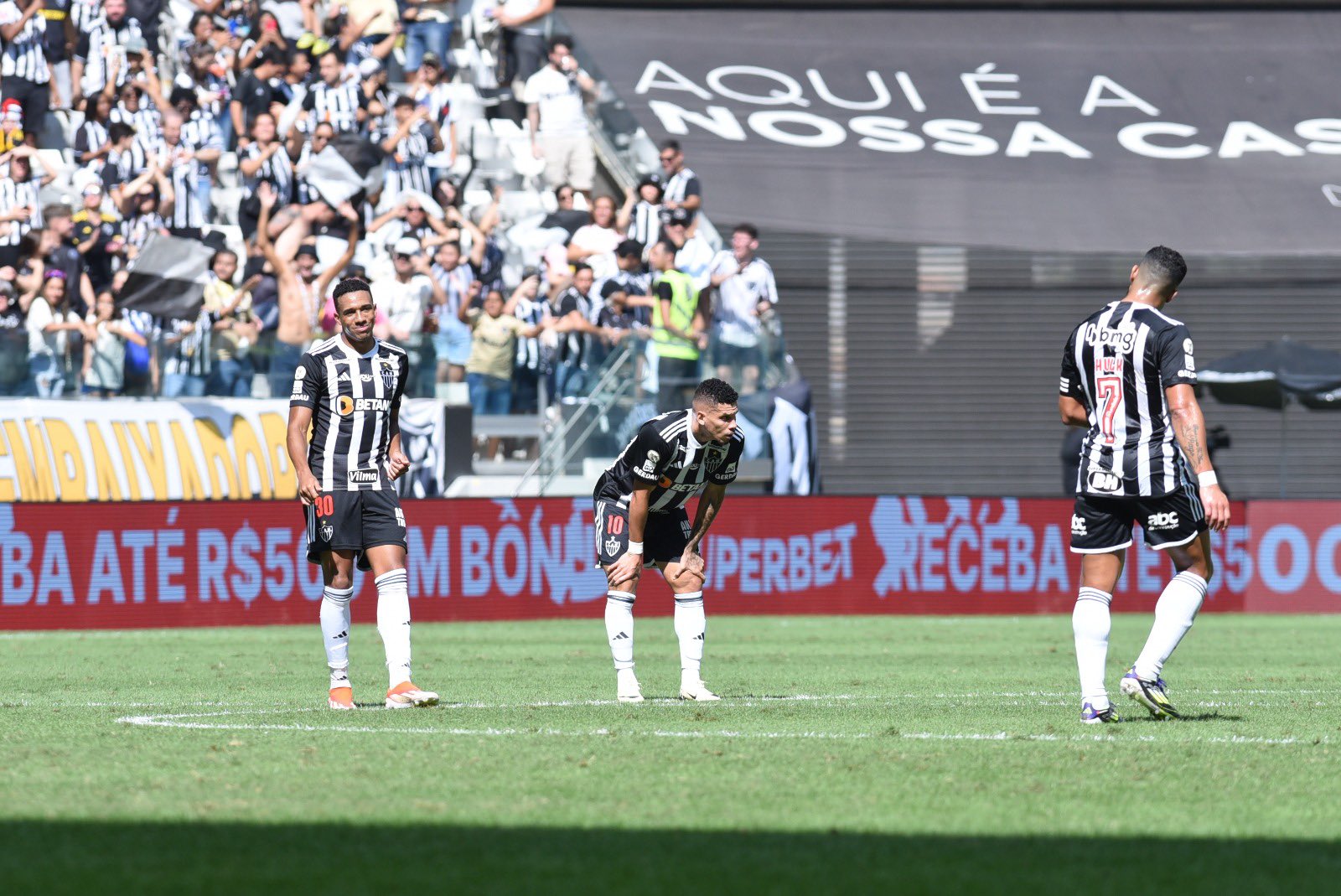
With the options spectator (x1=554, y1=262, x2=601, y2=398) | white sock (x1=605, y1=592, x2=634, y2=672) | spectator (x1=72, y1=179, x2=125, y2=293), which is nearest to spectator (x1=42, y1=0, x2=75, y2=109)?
spectator (x1=72, y1=179, x2=125, y2=293)

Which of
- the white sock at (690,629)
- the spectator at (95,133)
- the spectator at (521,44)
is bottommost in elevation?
the white sock at (690,629)

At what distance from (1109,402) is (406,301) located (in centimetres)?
1307

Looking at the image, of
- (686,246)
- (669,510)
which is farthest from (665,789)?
(686,246)

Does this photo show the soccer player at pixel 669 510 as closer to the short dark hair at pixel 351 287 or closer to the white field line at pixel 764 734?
the short dark hair at pixel 351 287

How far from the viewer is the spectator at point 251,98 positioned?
79.8 feet

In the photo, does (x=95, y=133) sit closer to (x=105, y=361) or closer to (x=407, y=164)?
(x=407, y=164)

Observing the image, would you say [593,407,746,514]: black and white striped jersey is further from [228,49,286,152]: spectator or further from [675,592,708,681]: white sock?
[228,49,286,152]: spectator

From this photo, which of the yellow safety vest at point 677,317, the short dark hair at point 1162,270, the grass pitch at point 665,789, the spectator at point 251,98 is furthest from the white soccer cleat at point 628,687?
the spectator at point 251,98

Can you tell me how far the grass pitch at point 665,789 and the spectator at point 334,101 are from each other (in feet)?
42.0

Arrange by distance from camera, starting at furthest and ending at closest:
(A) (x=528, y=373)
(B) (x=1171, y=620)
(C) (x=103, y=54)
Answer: (C) (x=103, y=54), (A) (x=528, y=373), (B) (x=1171, y=620)

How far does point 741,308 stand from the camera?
2152 cm

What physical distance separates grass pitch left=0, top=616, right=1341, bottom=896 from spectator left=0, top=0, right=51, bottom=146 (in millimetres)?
13692

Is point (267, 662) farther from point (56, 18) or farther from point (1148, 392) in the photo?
point (56, 18)

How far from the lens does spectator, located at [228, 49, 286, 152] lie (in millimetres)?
24312
